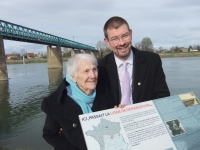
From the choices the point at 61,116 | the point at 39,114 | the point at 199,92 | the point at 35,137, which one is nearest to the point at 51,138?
the point at 61,116

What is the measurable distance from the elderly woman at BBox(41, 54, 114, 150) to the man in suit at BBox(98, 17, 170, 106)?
0.41 m

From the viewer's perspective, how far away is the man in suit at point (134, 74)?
9.98ft

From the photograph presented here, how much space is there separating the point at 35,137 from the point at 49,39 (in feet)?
163

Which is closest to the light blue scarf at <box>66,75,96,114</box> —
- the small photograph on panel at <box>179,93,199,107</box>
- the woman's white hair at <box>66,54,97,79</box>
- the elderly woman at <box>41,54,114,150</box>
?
the elderly woman at <box>41,54,114,150</box>

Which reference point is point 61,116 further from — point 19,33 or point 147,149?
point 19,33

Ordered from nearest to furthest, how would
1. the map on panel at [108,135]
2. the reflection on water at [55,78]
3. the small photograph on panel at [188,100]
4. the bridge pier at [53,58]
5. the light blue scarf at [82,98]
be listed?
the map on panel at [108,135]
the light blue scarf at [82,98]
the small photograph on panel at [188,100]
the reflection on water at [55,78]
the bridge pier at [53,58]

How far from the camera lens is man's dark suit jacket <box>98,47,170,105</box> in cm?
308

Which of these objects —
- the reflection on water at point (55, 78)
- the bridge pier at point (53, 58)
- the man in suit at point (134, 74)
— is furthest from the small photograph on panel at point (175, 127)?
the bridge pier at point (53, 58)

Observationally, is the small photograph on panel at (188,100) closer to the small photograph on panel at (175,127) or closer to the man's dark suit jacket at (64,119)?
the small photograph on panel at (175,127)

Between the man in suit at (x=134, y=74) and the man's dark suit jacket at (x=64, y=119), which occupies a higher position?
the man in suit at (x=134, y=74)

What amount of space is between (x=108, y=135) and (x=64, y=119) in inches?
25.2

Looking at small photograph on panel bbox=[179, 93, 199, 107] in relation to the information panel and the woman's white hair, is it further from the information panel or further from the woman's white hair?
the woman's white hair

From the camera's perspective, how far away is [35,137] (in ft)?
29.9

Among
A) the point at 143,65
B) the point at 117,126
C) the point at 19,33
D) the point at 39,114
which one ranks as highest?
the point at 19,33
